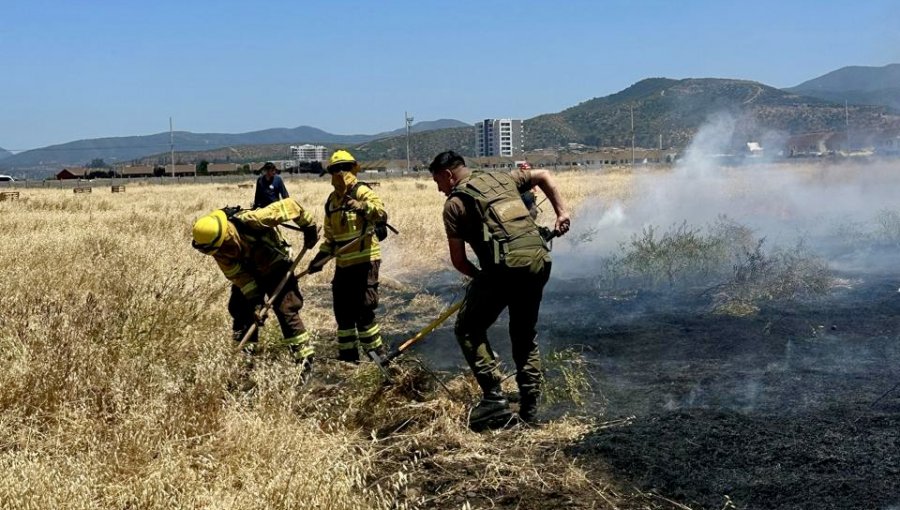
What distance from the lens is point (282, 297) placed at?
597 cm

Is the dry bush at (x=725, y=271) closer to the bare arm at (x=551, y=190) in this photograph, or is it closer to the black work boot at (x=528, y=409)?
the bare arm at (x=551, y=190)

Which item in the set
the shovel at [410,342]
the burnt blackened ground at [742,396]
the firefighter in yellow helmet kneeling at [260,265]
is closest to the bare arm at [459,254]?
the shovel at [410,342]

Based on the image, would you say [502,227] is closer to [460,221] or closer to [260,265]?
[460,221]

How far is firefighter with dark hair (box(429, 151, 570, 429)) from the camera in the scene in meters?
4.55

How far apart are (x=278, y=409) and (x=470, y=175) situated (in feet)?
6.06

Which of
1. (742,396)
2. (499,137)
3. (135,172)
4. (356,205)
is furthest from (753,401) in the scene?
(499,137)

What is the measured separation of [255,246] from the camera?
5.92 meters

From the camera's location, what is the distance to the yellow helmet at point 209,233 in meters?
5.48

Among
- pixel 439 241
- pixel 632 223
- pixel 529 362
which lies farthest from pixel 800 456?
pixel 632 223

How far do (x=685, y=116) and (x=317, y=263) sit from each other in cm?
13021

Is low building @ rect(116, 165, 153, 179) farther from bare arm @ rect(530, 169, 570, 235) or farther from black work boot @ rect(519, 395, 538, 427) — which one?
black work boot @ rect(519, 395, 538, 427)

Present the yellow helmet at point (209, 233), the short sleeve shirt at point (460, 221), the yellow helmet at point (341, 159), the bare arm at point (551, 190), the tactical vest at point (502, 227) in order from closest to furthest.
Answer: the tactical vest at point (502, 227)
the short sleeve shirt at point (460, 221)
the bare arm at point (551, 190)
the yellow helmet at point (209, 233)
the yellow helmet at point (341, 159)

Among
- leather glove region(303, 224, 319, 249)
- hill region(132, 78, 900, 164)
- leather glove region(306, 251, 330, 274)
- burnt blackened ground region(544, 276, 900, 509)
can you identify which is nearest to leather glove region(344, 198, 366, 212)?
leather glove region(303, 224, 319, 249)

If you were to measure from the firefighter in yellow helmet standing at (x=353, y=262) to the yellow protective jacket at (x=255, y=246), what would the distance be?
15.9 inches
